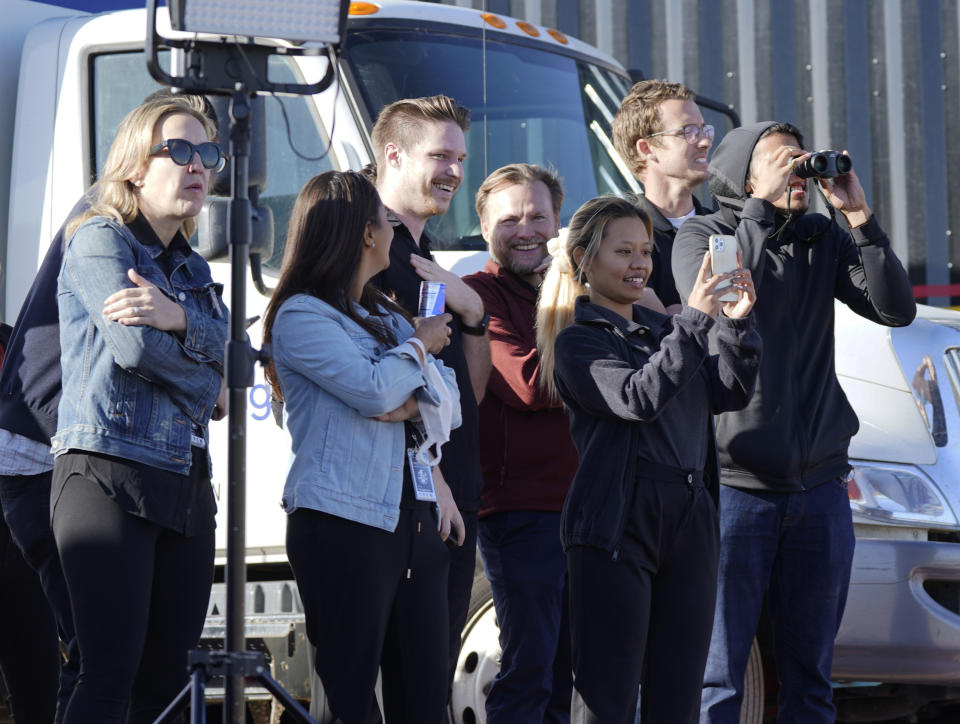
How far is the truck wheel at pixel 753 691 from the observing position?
4.59 metres

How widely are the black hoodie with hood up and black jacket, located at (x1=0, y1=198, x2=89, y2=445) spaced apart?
1789 millimetres

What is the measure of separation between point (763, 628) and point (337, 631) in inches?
70.6

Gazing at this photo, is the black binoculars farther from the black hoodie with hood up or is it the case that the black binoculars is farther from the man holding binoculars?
the black hoodie with hood up

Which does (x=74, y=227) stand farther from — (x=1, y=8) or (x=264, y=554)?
(x=1, y=8)

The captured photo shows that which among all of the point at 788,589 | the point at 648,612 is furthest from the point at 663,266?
the point at 648,612

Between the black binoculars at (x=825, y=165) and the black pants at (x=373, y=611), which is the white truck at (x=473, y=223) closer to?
the black binoculars at (x=825, y=165)

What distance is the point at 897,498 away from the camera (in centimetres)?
461

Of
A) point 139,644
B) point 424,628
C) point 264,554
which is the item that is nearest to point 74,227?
point 139,644

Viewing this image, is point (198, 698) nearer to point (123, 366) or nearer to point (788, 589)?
point (123, 366)

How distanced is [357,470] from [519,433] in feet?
3.49

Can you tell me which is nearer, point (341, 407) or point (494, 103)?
point (341, 407)

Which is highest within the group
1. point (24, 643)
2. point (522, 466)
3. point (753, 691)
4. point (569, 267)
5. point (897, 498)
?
point (569, 267)

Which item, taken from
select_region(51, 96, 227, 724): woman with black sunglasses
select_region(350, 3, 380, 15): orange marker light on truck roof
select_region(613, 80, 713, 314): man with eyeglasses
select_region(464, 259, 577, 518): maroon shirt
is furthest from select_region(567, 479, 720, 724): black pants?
select_region(350, 3, 380, 15): orange marker light on truck roof

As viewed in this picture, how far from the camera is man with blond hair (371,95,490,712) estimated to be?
13.1 ft
